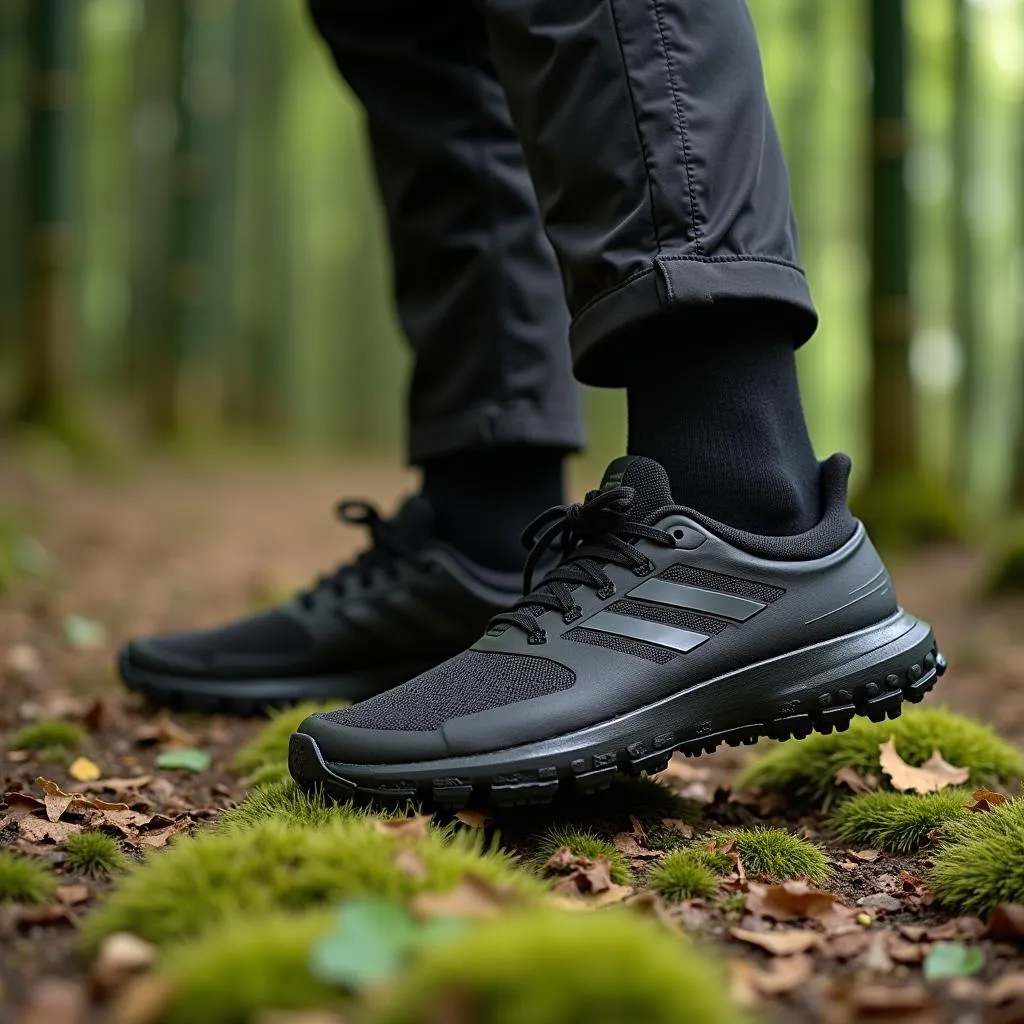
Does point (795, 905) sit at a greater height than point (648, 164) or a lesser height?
lesser

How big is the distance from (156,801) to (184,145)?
8056 millimetres

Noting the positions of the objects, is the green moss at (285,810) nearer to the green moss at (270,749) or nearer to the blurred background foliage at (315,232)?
the green moss at (270,749)

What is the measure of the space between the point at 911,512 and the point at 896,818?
3061 mm

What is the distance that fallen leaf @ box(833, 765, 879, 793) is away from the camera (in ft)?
5.40

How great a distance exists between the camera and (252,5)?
12.7 metres

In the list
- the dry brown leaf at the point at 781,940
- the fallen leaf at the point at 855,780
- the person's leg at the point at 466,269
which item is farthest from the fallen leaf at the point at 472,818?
the person's leg at the point at 466,269

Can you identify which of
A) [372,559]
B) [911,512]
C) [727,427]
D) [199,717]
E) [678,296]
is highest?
[678,296]

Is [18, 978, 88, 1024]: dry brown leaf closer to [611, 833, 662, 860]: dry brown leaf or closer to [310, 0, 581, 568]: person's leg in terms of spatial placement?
[611, 833, 662, 860]: dry brown leaf

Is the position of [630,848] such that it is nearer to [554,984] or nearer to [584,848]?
[584,848]

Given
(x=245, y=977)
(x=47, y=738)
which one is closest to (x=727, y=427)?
(x=245, y=977)

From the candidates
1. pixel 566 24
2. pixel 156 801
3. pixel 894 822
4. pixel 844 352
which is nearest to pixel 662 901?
pixel 894 822

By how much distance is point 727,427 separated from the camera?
1.54 m

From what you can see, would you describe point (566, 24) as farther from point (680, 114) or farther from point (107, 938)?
point (107, 938)

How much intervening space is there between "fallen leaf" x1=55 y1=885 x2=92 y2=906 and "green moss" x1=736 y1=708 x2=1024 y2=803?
1047 mm
